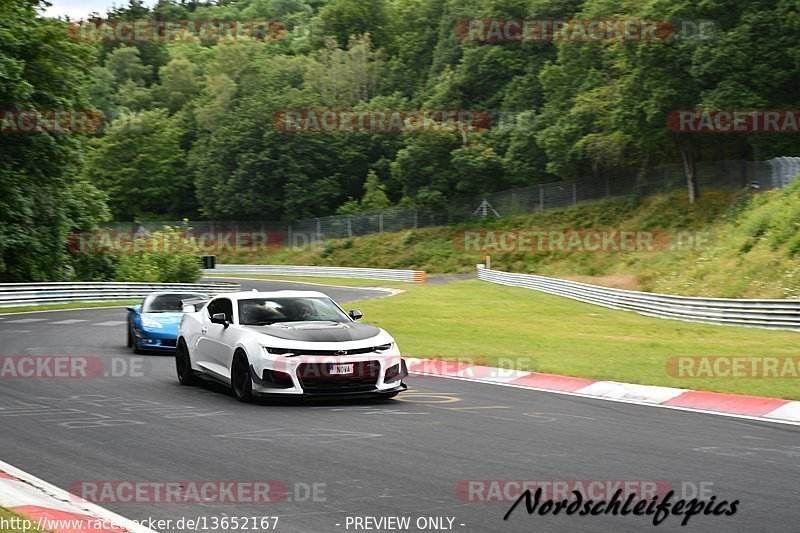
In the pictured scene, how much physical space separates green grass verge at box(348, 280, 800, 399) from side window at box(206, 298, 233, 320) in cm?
566

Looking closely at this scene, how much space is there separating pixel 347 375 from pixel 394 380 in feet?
2.46

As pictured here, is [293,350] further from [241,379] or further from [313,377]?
[241,379]

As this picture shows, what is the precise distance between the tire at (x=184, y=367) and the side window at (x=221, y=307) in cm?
78

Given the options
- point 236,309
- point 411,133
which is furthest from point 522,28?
point 236,309

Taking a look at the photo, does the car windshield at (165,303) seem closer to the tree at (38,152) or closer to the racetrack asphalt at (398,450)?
the racetrack asphalt at (398,450)

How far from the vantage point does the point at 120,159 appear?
102m

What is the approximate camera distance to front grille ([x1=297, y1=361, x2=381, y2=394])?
11.7 meters

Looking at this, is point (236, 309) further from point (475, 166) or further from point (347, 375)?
point (475, 166)

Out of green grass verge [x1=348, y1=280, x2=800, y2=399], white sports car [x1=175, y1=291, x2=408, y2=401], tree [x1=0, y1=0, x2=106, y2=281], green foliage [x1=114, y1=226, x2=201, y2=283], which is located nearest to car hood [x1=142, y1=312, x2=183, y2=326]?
green grass verge [x1=348, y1=280, x2=800, y2=399]

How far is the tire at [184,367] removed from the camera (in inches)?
563

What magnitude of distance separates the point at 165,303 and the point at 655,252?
39725 mm

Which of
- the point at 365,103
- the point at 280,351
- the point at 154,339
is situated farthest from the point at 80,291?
the point at 365,103

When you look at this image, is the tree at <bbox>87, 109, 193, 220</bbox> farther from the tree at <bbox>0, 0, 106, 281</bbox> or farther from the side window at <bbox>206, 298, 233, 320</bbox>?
the side window at <bbox>206, 298, 233, 320</bbox>

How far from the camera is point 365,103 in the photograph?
96.1 meters
